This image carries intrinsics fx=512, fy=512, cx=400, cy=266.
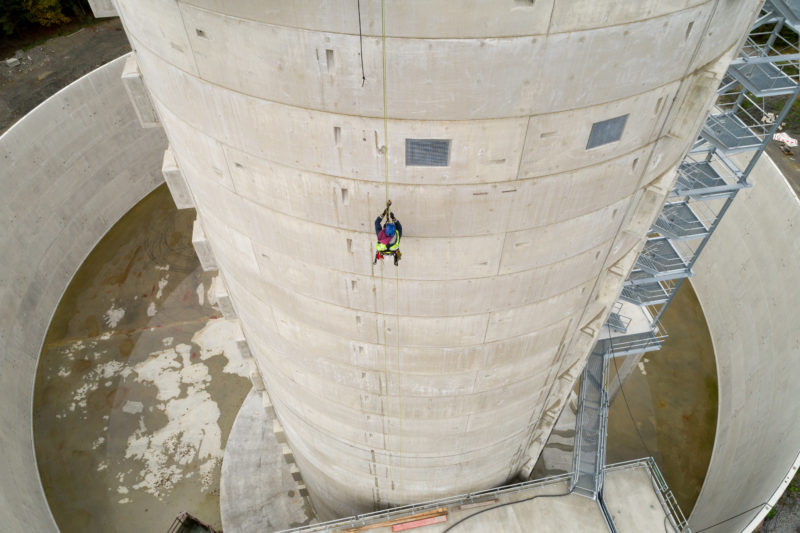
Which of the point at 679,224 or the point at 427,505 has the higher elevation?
the point at 679,224

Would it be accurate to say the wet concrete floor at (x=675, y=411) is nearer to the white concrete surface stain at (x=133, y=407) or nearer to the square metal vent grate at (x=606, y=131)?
the square metal vent grate at (x=606, y=131)

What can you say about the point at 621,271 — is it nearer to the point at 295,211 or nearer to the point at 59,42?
the point at 295,211

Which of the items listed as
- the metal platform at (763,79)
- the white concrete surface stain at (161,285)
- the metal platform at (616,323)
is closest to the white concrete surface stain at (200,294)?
the white concrete surface stain at (161,285)

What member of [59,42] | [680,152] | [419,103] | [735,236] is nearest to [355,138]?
[419,103]

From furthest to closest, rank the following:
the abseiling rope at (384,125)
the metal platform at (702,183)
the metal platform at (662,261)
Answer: the metal platform at (662,261)
the metal platform at (702,183)
the abseiling rope at (384,125)

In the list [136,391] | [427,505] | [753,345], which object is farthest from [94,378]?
[753,345]

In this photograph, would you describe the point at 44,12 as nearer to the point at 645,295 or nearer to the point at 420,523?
the point at 420,523
